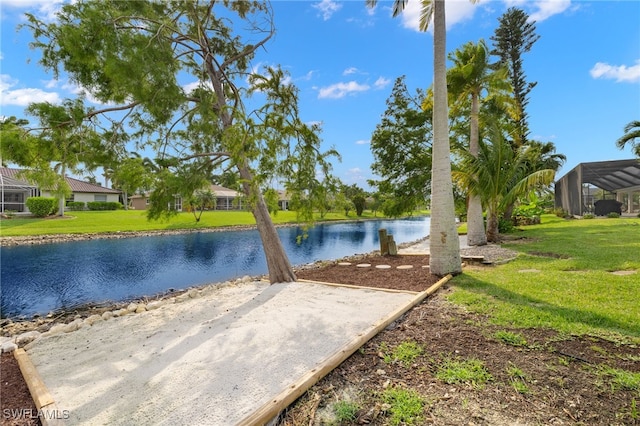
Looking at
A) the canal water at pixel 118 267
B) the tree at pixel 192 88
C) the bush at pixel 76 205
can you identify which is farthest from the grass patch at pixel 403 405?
the bush at pixel 76 205

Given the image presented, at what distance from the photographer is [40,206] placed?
88.9 ft

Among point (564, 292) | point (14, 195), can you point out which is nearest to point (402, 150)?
point (564, 292)

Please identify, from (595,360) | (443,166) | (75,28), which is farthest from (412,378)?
(75,28)

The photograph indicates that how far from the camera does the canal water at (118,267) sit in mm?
9922

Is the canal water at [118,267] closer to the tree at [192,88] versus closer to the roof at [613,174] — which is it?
the tree at [192,88]

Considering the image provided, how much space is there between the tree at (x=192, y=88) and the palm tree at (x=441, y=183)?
2833 mm

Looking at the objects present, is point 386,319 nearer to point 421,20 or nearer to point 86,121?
point 86,121

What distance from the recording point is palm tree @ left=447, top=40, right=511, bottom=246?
1173cm

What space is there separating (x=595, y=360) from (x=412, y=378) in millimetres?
1862

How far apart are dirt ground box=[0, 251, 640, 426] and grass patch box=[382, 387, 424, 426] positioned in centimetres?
3

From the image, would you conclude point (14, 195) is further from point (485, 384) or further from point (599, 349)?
point (599, 349)

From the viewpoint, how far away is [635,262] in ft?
23.3

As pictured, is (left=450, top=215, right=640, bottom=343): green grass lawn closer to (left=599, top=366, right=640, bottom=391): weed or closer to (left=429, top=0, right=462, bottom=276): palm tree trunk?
(left=429, top=0, right=462, bottom=276): palm tree trunk

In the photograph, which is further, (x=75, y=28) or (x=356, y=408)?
(x=75, y=28)
